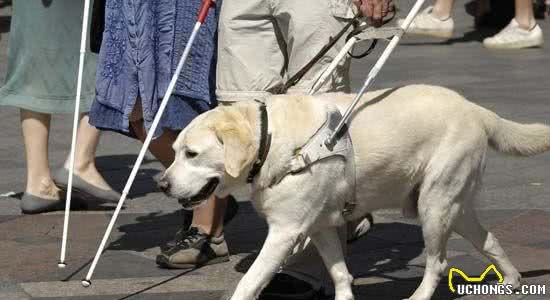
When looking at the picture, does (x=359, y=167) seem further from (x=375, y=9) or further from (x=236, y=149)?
(x=375, y=9)

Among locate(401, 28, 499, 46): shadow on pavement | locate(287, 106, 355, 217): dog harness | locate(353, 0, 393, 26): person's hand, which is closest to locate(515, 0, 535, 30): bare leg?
locate(401, 28, 499, 46): shadow on pavement

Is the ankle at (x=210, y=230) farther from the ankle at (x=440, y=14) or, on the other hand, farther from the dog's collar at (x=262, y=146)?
the ankle at (x=440, y=14)

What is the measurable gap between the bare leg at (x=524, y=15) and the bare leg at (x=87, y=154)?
719cm

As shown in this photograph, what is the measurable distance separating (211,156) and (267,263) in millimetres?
478

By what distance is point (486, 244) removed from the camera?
5820 mm

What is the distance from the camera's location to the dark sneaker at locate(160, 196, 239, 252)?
21.2 ft

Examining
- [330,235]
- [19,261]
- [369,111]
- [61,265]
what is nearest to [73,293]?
[61,265]

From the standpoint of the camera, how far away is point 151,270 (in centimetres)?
632

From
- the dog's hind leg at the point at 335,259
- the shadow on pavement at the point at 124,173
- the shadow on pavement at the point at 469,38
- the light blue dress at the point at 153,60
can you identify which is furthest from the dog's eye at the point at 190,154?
the shadow on pavement at the point at 469,38

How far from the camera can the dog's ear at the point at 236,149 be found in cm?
504

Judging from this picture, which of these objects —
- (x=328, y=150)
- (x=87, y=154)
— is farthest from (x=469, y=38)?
(x=328, y=150)

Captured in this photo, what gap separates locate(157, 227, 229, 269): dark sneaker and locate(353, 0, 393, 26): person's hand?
149 cm

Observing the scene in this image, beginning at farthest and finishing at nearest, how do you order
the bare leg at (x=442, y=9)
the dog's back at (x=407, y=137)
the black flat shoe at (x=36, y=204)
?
the bare leg at (x=442, y=9) → the black flat shoe at (x=36, y=204) → the dog's back at (x=407, y=137)

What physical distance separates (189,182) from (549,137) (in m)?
1.71
